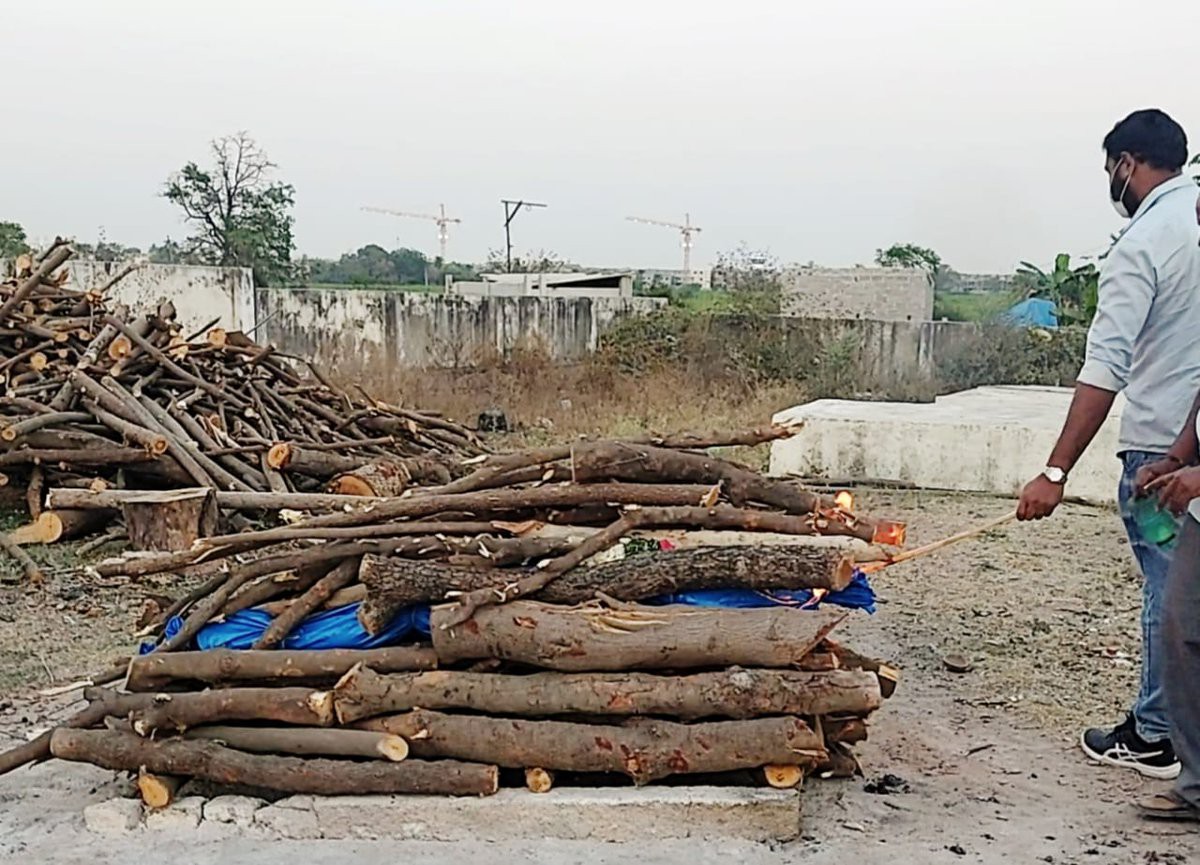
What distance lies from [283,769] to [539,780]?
0.81 m

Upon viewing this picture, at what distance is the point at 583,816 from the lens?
383cm

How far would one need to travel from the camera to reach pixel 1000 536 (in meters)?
9.15

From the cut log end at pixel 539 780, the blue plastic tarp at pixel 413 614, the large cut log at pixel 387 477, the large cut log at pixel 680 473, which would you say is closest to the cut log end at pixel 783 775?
the blue plastic tarp at pixel 413 614

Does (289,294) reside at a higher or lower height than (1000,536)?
higher

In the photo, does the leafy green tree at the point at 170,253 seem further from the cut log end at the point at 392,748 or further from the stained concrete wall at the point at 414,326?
the cut log end at the point at 392,748

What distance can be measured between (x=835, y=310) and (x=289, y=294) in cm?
1199

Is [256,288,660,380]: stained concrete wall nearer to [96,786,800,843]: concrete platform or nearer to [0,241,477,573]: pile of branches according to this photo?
[0,241,477,573]: pile of branches

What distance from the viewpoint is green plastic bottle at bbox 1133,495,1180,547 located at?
414 centimetres

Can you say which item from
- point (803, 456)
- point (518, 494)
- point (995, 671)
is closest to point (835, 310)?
point (803, 456)

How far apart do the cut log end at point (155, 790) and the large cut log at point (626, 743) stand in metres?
0.76

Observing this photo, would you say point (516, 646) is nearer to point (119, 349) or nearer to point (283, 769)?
point (283, 769)

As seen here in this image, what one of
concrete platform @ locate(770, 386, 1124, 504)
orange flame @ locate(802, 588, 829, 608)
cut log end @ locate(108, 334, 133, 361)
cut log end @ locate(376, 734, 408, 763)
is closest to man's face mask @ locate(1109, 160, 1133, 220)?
orange flame @ locate(802, 588, 829, 608)

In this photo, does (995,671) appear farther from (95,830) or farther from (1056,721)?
(95,830)

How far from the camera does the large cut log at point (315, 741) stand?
3914mm
